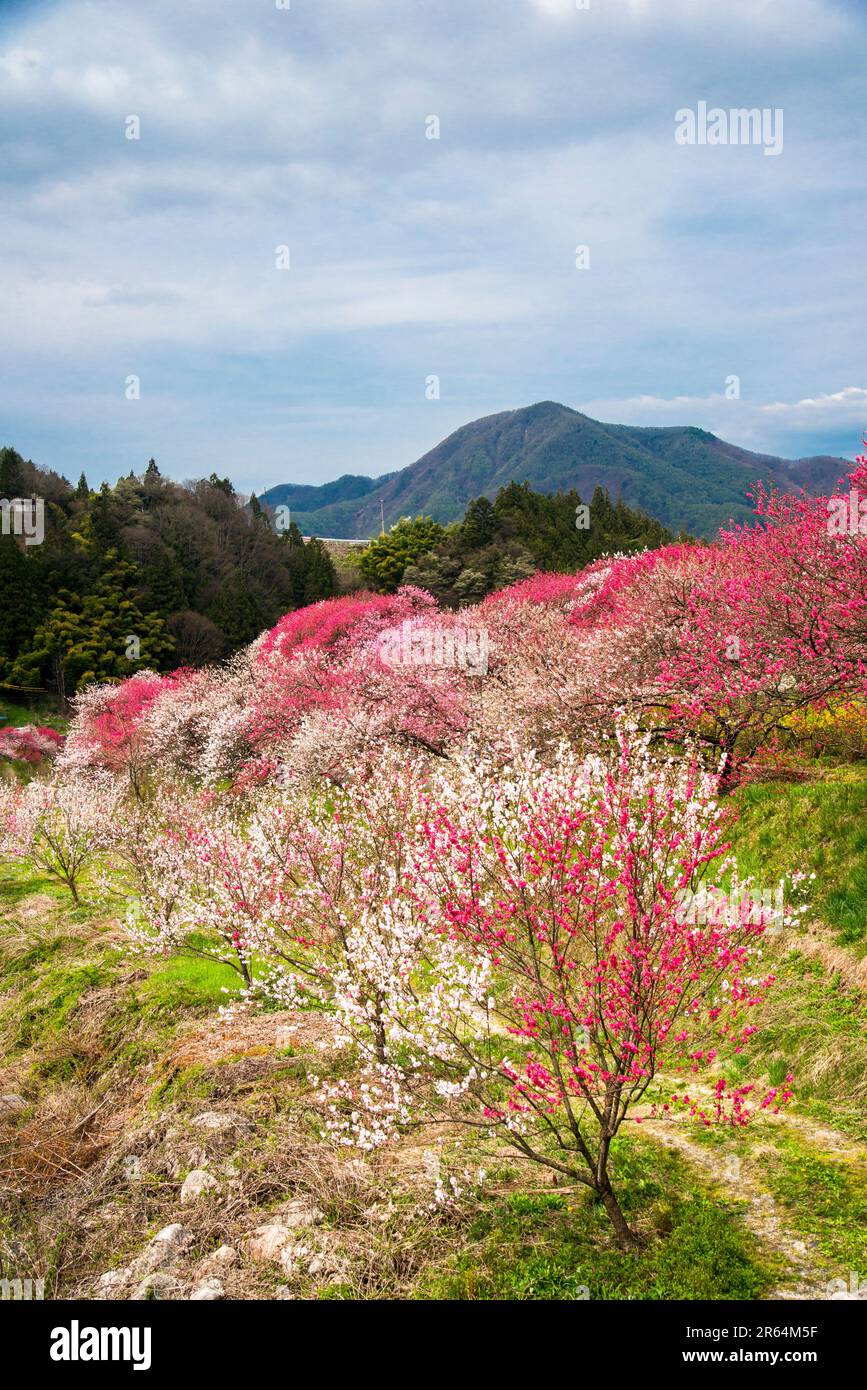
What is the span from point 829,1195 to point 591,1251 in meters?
1.88

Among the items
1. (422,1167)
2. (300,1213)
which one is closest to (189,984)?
(300,1213)

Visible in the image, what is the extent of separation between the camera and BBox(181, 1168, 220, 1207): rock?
7773mm

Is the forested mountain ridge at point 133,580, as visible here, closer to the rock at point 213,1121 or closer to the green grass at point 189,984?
the green grass at point 189,984

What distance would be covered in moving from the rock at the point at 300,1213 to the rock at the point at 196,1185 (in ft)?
3.69

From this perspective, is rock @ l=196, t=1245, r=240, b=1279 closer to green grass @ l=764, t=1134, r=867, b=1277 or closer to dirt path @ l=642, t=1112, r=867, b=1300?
dirt path @ l=642, t=1112, r=867, b=1300

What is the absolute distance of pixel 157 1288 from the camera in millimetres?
6359

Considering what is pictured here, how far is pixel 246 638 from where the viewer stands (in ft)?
194

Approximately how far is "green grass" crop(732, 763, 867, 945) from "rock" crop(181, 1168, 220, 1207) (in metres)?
7.21

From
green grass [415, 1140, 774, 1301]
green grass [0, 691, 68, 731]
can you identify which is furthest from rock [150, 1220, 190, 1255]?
green grass [0, 691, 68, 731]

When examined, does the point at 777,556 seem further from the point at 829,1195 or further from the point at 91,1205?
the point at 91,1205

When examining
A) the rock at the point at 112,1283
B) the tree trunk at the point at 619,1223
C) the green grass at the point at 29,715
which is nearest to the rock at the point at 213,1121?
the rock at the point at 112,1283

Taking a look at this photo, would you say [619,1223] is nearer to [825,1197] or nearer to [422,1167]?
[825,1197]

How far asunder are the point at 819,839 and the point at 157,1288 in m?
9.14
